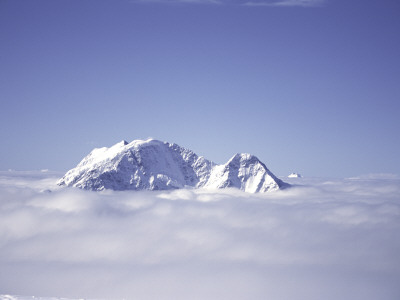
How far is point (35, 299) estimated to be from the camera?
198ft

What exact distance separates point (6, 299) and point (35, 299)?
17.1ft

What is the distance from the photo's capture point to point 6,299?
5962 cm
